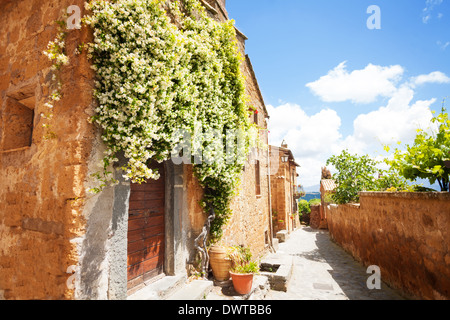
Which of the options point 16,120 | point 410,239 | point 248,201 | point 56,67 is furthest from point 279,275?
point 16,120

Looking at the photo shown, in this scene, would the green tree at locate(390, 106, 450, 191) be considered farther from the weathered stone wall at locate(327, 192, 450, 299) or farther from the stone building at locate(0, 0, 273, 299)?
the stone building at locate(0, 0, 273, 299)

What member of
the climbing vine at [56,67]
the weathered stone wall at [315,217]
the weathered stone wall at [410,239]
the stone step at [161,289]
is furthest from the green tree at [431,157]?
the weathered stone wall at [315,217]

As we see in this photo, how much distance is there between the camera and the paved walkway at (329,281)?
18.6 feet

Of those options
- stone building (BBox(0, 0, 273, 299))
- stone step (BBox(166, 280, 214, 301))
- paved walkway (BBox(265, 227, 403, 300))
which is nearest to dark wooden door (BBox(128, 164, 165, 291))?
stone building (BBox(0, 0, 273, 299))

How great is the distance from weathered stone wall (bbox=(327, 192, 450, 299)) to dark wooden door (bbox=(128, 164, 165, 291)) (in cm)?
497

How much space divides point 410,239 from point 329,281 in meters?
2.87

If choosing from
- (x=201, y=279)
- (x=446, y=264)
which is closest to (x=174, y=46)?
(x=201, y=279)

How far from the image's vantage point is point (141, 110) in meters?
3.37

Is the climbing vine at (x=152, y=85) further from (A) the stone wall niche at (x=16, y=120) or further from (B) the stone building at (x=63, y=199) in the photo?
(A) the stone wall niche at (x=16, y=120)

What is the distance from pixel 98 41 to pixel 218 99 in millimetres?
2803

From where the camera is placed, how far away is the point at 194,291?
4387mm

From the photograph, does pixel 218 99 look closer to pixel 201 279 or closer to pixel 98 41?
pixel 98 41

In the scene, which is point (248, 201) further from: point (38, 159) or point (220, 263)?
point (38, 159)

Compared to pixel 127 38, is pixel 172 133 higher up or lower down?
lower down
